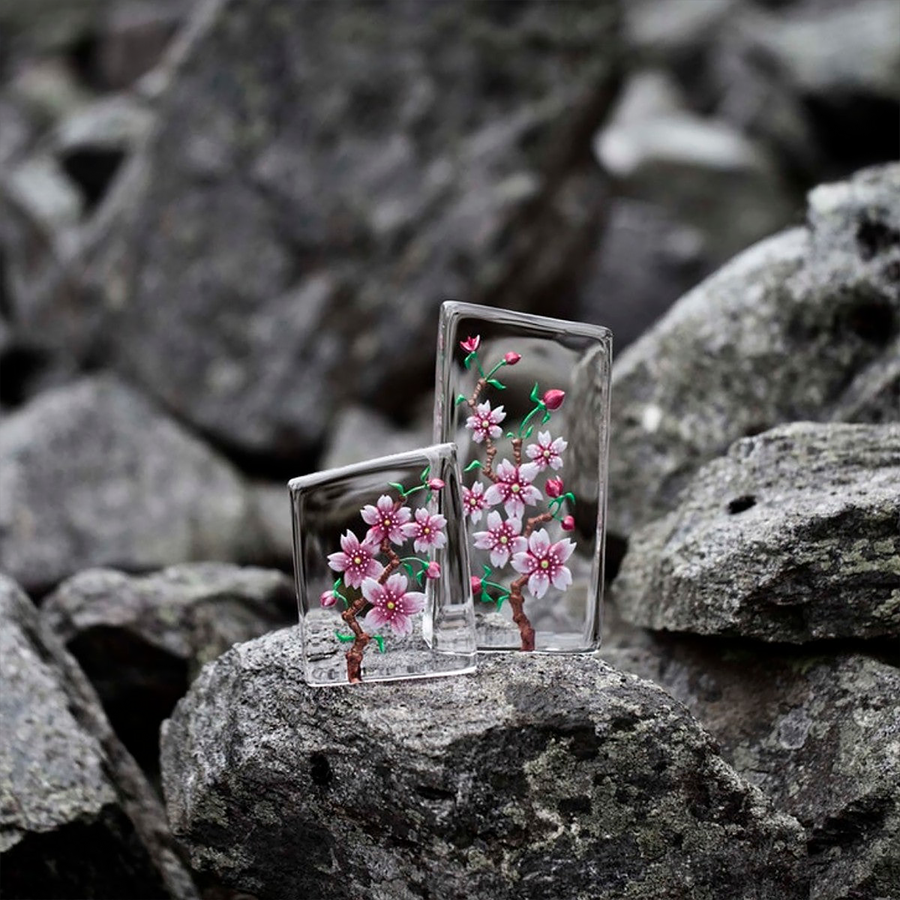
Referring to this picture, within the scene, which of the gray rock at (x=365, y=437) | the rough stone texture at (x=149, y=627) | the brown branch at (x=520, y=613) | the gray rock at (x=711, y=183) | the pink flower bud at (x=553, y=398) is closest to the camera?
the brown branch at (x=520, y=613)

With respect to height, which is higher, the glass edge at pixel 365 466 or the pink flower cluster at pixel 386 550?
the glass edge at pixel 365 466

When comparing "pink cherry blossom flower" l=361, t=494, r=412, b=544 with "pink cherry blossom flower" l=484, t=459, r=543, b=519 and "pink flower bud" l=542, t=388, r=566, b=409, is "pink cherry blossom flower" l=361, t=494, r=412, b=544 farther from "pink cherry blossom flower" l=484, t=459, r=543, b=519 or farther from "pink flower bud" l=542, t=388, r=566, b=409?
"pink flower bud" l=542, t=388, r=566, b=409

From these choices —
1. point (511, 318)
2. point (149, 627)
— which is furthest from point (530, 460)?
point (149, 627)

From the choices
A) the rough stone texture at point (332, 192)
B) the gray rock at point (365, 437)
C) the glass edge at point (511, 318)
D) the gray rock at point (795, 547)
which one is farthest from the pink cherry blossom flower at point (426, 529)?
the rough stone texture at point (332, 192)

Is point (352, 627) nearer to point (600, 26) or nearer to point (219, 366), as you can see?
point (219, 366)

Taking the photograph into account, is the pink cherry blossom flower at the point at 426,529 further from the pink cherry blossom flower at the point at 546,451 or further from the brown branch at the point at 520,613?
the pink cherry blossom flower at the point at 546,451

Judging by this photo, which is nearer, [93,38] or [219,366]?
[219,366]

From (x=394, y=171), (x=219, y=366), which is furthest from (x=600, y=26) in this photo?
(x=219, y=366)
